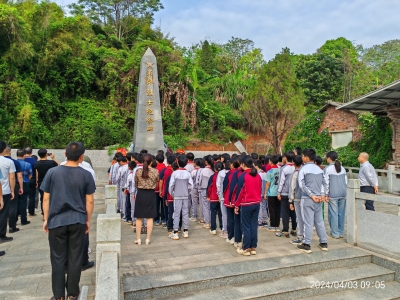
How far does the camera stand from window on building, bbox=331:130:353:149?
1728cm

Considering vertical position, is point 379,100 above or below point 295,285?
above

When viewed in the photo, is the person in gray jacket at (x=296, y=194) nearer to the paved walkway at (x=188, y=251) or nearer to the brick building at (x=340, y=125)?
the paved walkway at (x=188, y=251)

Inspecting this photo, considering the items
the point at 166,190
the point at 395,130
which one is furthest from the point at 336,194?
the point at 395,130

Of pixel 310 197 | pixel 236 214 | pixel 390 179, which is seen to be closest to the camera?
pixel 310 197

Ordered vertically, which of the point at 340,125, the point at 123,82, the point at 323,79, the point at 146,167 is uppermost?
the point at 323,79

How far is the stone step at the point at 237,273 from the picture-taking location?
12.5 ft

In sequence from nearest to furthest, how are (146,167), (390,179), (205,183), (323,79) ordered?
(146,167)
(205,183)
(390,179)
(323,79)

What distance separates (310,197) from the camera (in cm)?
511

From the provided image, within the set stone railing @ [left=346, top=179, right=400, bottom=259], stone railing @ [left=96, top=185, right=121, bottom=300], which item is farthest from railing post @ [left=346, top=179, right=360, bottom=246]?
stone railing @ [left=96, top=185, right=121, bottom=300]

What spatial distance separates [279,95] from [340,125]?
14.1ft

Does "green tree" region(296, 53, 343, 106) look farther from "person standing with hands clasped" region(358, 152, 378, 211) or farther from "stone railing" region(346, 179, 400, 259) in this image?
"stone railing" region(346, 179, 400, 259)

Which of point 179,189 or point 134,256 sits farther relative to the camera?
point 179,189

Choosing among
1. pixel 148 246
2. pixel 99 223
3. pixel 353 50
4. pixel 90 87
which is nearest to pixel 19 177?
pixel 148 246

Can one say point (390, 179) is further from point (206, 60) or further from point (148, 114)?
point (206, 60)
